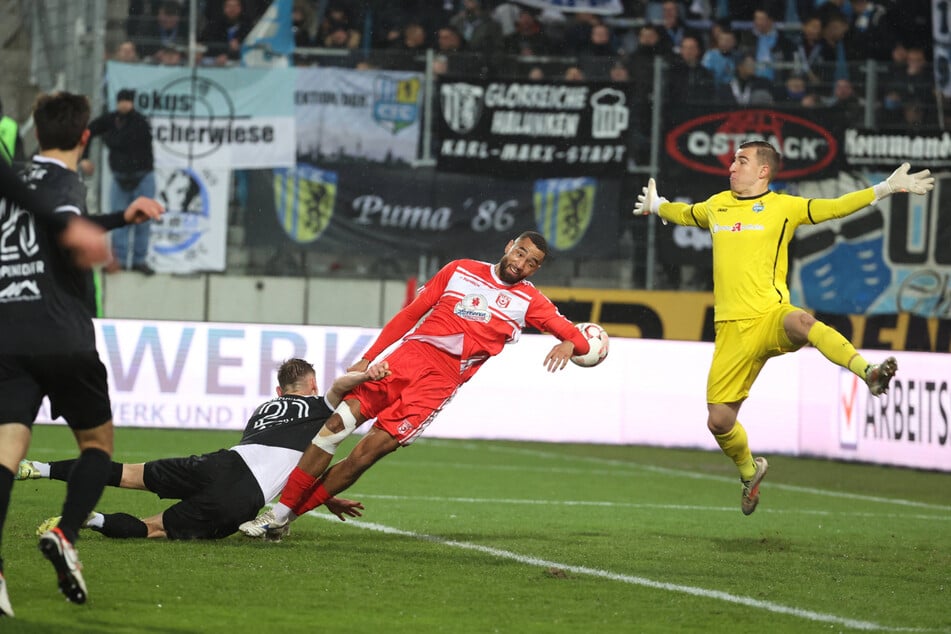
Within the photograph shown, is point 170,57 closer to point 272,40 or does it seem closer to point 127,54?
point 127,54

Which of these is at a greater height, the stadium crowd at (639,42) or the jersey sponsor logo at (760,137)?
the stadium crowd at (639,42)

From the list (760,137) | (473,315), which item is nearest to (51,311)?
(473,315)

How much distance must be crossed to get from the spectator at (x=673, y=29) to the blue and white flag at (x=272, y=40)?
5096mm

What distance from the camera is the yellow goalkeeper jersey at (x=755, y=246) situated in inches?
355

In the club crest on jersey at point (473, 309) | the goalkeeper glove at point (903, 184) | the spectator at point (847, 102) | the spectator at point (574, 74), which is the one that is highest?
the spectator at point (574, 74)

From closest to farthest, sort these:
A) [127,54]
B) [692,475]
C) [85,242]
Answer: [85,242], [692,475], [127,54]

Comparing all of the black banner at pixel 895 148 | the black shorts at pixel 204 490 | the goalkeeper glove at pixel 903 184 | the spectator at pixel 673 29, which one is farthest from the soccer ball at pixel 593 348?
the spectator at pixel 673 29

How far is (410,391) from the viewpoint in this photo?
27.5 ft

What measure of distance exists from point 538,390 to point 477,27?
214 inches

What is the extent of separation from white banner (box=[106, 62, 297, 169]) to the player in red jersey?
980 cm

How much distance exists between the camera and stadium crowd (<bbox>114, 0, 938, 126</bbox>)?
60.7ft

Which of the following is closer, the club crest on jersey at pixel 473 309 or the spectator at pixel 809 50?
the club crest on jersey at pixel 473 309

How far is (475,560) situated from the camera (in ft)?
25.1

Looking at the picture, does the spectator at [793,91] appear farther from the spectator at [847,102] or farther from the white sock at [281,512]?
the white sock at [281,512]
